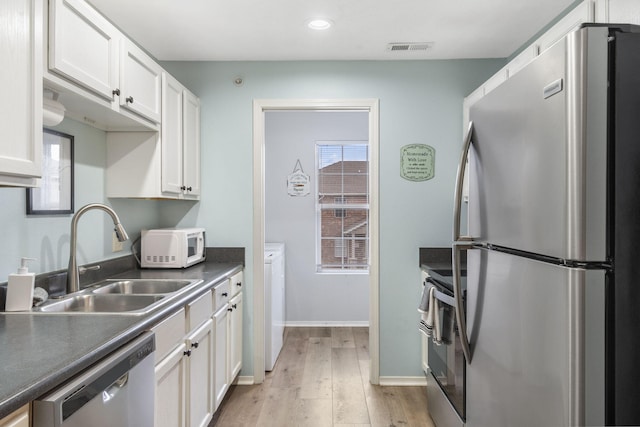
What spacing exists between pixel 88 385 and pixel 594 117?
56.3 inches

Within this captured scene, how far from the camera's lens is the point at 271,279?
11.0 ft

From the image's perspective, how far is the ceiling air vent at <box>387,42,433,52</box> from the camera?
9.05ft

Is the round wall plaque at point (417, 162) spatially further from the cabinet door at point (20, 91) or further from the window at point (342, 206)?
the cabinet door at point (20, 91)

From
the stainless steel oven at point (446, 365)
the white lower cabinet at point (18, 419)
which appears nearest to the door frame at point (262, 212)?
the stainless steel oven at point (446, 365)

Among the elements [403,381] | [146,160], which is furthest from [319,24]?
[403,381]

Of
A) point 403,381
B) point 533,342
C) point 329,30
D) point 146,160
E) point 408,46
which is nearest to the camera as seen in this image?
point 533,342

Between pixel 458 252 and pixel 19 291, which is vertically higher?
pixel 458 252

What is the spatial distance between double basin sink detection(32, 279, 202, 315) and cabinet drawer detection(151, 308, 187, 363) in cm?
8

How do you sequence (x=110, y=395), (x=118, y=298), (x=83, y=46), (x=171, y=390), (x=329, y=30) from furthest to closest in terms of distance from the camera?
(x=329, y=30)
(x=118, y=298)
(x=171, y=390)
(x=83, y=46)
(x=110, y=395)

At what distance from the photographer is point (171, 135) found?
2.56 m

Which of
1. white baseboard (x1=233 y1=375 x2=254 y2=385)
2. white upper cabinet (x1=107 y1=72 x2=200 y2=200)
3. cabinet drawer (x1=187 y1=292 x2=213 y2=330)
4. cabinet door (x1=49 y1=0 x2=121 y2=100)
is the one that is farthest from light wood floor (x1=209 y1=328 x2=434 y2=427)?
cabinet door (x1=49 y1=0 x2=121 y2=100)

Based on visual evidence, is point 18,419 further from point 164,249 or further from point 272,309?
point 272,309

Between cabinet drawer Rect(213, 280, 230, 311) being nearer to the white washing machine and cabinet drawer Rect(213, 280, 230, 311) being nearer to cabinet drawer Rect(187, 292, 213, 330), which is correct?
cabinet drawer Rect(187, 292, 213, 330)

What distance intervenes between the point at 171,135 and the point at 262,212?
34.4 inches
